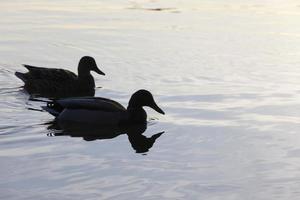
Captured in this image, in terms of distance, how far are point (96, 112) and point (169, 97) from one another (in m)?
1.97

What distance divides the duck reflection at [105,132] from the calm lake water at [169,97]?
0.14m

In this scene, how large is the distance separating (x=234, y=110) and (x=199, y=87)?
180 centimetres

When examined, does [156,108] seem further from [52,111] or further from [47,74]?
[47,74]

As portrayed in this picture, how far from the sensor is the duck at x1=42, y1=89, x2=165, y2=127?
40.2 ft

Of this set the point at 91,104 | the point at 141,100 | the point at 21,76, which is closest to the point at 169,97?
the point at 141,100

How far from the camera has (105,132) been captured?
38.5 feet

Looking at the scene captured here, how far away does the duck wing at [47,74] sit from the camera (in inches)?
585

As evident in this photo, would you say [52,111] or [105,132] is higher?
[52,111]

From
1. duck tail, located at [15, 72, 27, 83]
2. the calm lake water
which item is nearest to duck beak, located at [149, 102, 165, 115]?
the calm lake water

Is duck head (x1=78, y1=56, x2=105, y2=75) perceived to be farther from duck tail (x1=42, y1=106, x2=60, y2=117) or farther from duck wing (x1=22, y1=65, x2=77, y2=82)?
duck tail (x1=42, y1=106, x2=60, y2=117)

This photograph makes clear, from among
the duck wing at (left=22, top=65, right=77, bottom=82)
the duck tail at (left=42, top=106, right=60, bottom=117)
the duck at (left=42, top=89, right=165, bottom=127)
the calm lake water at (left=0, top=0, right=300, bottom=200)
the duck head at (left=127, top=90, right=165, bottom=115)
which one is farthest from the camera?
the duck wing at (left=22, top=65, right=77, bottom=82)

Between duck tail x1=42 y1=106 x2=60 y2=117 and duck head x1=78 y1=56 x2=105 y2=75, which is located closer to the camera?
duck tail x1=42 y1=106 x2=60 y2=117

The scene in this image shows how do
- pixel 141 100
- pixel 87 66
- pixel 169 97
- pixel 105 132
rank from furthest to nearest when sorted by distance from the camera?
pixel 87 66
pixel 169 97
pixel 141 100
pixel 105 132

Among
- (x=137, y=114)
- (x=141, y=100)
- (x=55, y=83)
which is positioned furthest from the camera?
(x=55, y=83)
